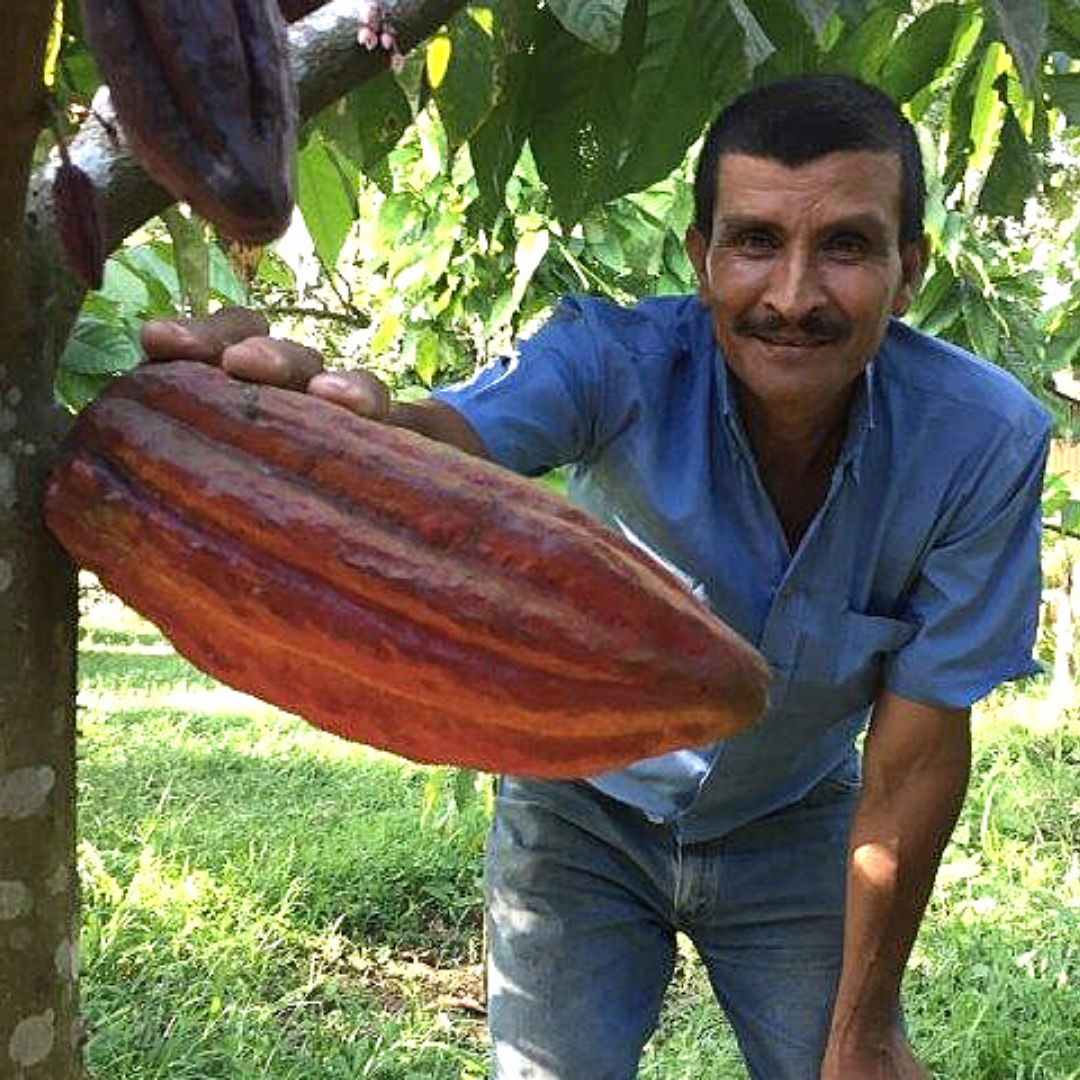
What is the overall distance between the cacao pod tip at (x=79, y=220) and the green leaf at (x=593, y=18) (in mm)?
355

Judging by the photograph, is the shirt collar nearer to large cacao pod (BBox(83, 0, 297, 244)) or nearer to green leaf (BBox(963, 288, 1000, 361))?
large cacao pod (BBox(83, 0, 297, 244))

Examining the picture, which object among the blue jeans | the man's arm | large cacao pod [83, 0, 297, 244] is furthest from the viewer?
the blue jeans

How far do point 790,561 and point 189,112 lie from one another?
123 centimetres

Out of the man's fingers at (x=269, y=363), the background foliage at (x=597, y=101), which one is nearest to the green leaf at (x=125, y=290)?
the background foliage at (x=597, y=101)

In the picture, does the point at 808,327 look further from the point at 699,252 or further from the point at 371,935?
the point at 371,935

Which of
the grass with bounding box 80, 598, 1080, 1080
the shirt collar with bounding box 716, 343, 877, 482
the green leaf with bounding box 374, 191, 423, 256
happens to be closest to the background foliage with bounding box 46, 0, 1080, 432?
the shirt collar with bounding box 716, 343, 877, 482

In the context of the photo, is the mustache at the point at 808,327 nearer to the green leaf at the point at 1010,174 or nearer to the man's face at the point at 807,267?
the man's face at the point at 807,267

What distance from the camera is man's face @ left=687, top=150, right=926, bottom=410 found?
152 centimetres

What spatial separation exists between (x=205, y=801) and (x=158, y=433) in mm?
4760

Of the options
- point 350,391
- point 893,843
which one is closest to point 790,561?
point 893,843

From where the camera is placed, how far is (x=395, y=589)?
2.04 ft

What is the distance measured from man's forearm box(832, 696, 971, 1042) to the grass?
1072mm

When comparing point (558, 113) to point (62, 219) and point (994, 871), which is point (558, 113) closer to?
point (62, 219)

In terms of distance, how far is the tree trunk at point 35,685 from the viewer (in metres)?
0.64
